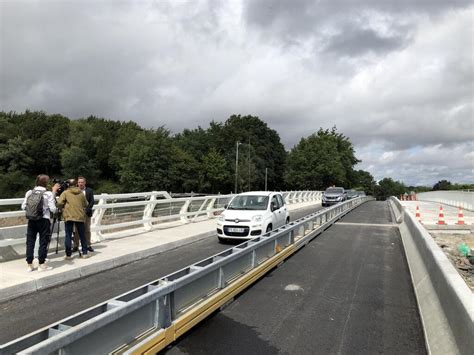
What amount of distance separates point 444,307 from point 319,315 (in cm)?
162

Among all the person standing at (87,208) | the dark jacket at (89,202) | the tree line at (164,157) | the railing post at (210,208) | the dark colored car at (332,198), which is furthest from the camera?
the tree line at (164,157)

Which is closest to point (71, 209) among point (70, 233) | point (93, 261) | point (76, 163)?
point (70, 233)

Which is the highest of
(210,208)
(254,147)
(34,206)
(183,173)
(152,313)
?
(254,147)

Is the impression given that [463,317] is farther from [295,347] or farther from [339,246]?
[339,246]

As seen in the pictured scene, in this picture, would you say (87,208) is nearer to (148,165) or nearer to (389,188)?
(148,165)

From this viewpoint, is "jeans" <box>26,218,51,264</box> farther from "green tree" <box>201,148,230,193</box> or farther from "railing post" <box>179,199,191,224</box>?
"green tree" <box>201,148,230,193</box>

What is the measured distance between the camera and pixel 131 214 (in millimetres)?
12359

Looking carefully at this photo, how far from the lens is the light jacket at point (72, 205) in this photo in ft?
27.1

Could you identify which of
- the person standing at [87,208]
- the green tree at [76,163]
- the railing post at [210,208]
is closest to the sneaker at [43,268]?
the person standing at [87,208]

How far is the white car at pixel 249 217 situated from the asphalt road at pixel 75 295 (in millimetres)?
2104

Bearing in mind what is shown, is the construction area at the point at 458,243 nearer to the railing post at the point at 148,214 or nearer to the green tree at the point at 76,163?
the railing post at the point at 148,214

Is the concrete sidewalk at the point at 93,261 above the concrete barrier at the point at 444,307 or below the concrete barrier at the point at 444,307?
below

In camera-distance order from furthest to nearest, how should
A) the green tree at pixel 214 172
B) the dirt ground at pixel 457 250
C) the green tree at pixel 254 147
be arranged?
1. the green tree at pixel 254 147
2. the green tree at pixel 214 172
3. the dirt ground at pixel 457 250

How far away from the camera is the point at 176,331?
4.44 m
